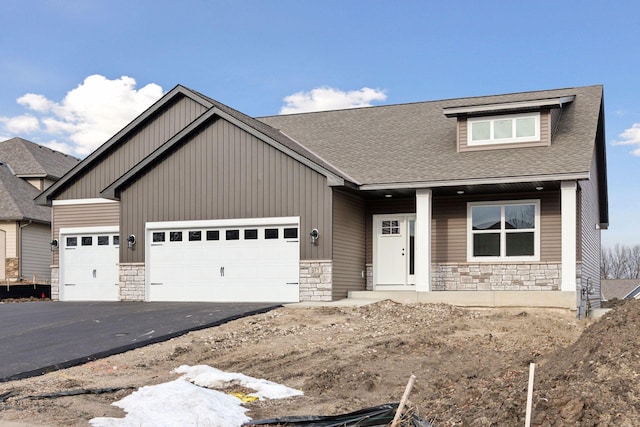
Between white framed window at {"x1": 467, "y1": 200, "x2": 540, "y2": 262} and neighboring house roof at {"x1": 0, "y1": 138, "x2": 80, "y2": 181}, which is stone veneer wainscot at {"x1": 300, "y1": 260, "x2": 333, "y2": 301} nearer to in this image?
white framed window at {"x1": 467, "y1": 200, "x2": 540, "y2": 262}

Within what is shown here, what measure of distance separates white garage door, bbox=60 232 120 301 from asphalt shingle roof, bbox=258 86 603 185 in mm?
6569

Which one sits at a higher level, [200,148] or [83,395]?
[200,148]

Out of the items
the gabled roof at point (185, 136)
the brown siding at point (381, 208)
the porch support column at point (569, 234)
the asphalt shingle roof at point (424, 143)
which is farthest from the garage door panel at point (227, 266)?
the porch support column at point (569, 234)

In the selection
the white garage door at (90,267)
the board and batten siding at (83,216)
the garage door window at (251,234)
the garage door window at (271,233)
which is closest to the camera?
the garage door window at (271,233)

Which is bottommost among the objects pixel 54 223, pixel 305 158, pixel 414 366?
pixel 414 366

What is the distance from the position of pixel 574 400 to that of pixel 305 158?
39.4 ft

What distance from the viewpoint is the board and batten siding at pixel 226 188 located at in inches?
682

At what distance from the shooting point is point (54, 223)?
21719 mm

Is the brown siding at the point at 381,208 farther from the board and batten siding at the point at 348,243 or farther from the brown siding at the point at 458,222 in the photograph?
the brown siding at the point at 458,222

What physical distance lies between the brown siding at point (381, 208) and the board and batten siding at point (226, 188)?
2162 millimetres

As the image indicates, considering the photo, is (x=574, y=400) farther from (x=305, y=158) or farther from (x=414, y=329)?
(x=305, y=158)

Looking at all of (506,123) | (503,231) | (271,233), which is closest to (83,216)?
(271,233)

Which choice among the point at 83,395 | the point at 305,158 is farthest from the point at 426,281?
the point at 83,395

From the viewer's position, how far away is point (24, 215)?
28.2 metres
